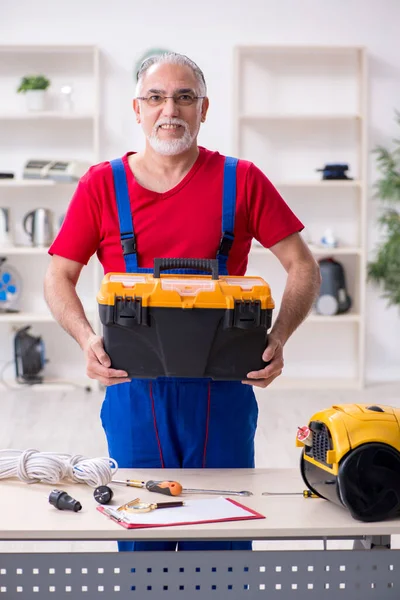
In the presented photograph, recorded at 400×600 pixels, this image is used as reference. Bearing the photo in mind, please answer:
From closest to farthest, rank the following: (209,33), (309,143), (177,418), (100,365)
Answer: (100,365) → (177,418) → (209,33) → (309,143)

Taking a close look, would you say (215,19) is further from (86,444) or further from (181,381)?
(181,381)

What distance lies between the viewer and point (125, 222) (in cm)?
228

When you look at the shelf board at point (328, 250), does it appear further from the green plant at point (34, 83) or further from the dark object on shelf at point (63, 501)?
the dark object on shelf at point (63, 501)

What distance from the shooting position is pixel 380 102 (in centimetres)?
650

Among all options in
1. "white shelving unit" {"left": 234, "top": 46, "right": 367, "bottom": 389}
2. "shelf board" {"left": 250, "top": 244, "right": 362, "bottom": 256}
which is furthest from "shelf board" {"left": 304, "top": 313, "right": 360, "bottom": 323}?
"shelf board" {"left": 250, "top": 244, "right": 362, "bottom": 256}

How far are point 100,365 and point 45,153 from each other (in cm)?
473

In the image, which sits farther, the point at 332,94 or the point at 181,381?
the point at 332,94

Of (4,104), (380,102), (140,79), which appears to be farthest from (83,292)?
(140,79)

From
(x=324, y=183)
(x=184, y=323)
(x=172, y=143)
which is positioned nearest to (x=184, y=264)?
(x=184, y=323)

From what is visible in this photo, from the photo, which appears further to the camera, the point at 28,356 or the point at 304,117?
the point at 28,356

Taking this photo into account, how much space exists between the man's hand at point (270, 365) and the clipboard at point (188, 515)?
0.28m

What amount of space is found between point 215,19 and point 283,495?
16.6ft

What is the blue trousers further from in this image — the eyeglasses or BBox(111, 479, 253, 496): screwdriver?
the eyeglasses

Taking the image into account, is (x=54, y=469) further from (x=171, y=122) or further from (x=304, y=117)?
(x=304, y=117)
